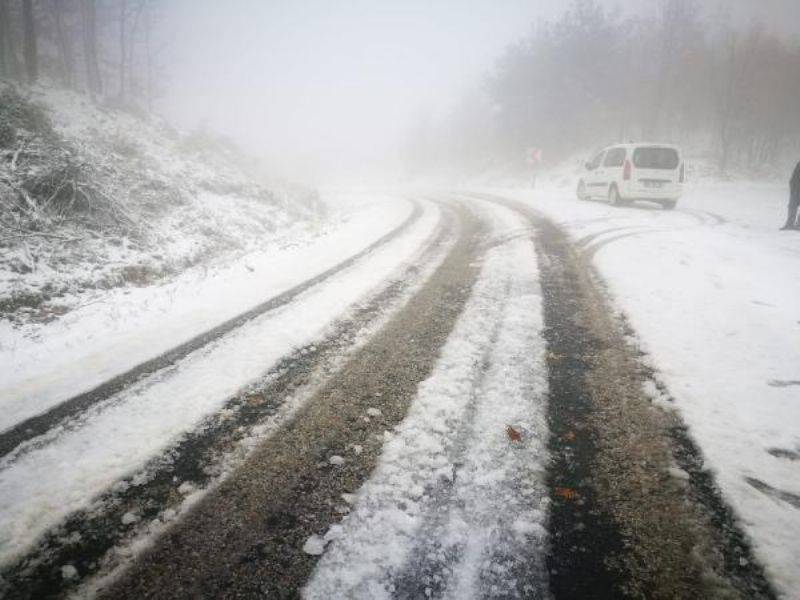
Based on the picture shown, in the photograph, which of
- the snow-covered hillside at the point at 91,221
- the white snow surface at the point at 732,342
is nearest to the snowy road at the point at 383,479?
the white snow surface at the point at 732,342

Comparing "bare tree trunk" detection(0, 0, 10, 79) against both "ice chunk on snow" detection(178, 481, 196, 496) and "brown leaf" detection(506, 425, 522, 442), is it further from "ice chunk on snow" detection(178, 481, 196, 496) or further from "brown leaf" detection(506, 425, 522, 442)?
"brown leaf" detection(506, 425, 522, 442)

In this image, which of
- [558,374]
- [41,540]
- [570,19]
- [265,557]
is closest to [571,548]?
[265,557]

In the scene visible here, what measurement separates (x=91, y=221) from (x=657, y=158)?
13988 millimetres

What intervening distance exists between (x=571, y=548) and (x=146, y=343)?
3.74m

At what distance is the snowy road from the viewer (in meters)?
1.63

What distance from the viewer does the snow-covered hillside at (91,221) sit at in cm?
518

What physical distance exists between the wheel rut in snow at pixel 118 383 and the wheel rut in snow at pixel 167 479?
88 centimetres

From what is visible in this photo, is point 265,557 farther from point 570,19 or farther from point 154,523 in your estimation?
point 570,19

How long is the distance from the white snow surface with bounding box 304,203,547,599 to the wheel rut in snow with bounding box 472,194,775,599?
0.12 metres

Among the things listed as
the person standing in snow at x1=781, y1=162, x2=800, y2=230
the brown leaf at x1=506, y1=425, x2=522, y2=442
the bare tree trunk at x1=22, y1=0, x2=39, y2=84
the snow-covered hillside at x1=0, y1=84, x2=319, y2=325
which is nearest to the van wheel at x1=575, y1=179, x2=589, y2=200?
the person standing in snow at x1=781, y1=162, x2=800, y2=230

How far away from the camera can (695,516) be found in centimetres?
189

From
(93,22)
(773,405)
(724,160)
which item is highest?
(93,22)

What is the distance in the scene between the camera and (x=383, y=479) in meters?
2.11

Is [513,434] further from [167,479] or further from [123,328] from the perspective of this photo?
[123,328]
